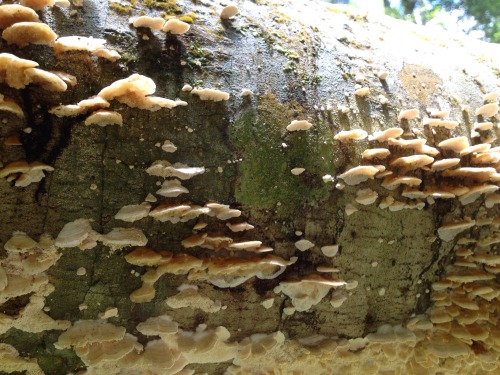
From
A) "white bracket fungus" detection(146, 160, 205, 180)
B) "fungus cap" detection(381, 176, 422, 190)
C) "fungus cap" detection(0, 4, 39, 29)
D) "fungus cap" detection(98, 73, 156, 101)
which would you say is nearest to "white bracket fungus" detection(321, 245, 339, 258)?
"fungus cap" detection(381, 176, 422, 190)

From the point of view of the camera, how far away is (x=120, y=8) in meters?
1.98

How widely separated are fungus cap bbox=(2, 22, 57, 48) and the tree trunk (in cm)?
4

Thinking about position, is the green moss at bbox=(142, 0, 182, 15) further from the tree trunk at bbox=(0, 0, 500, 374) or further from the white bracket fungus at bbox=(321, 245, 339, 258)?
the white bracket fungus at bbox=(321, 245, 339, 258)

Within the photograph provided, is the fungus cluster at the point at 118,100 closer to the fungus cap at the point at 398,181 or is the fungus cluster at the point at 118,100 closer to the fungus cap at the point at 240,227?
the fungus cap at the point at 240,227

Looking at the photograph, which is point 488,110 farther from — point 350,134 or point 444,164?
point 350,134

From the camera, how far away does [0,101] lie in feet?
5.32

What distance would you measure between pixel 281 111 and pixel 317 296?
42.0 inches

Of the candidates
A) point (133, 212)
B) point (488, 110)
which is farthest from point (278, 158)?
point (488, 110)

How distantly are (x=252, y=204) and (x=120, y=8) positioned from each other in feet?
3.80

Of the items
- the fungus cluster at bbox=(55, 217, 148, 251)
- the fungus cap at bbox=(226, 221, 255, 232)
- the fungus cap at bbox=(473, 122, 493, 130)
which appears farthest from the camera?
the fungus cap at bbox=(473, 122, 493, 130)

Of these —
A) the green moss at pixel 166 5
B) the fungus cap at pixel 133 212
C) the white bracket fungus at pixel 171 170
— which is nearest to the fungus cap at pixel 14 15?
the green moss at pixel 166 5

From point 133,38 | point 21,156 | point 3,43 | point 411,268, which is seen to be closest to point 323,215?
point 411,268

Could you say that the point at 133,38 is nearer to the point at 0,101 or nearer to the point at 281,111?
the point at 0,101

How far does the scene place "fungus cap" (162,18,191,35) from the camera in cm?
192
